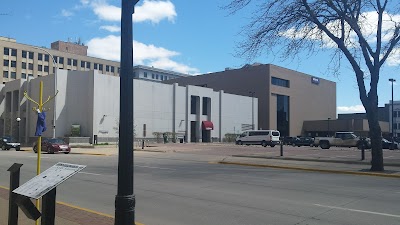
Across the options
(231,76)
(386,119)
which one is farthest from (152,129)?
(386,119)

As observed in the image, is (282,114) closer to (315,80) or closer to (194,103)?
(315,80)

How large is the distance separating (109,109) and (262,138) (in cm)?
2152

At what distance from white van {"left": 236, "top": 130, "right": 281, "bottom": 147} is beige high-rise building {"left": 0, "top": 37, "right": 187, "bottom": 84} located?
155 ft

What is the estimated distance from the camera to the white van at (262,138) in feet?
182

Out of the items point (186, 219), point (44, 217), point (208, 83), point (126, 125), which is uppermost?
point (208, 83)

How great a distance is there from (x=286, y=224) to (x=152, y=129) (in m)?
54.3

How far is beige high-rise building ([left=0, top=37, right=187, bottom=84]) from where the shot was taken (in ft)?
354

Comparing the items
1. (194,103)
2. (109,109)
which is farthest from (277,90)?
(109,109)

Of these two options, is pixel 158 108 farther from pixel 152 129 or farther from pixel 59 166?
pixel 59 166

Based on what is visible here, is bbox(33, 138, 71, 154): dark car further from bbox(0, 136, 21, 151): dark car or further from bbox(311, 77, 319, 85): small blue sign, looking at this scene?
bbox(311, 77, 319, 85): small blue sign

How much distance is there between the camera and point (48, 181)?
486 centimetres

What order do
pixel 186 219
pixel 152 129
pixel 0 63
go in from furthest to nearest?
pixel 0 63, pixel 152 129, pixel 186 219

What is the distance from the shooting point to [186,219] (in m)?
7.95

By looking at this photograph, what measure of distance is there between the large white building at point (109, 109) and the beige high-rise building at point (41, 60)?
32.8 meters
